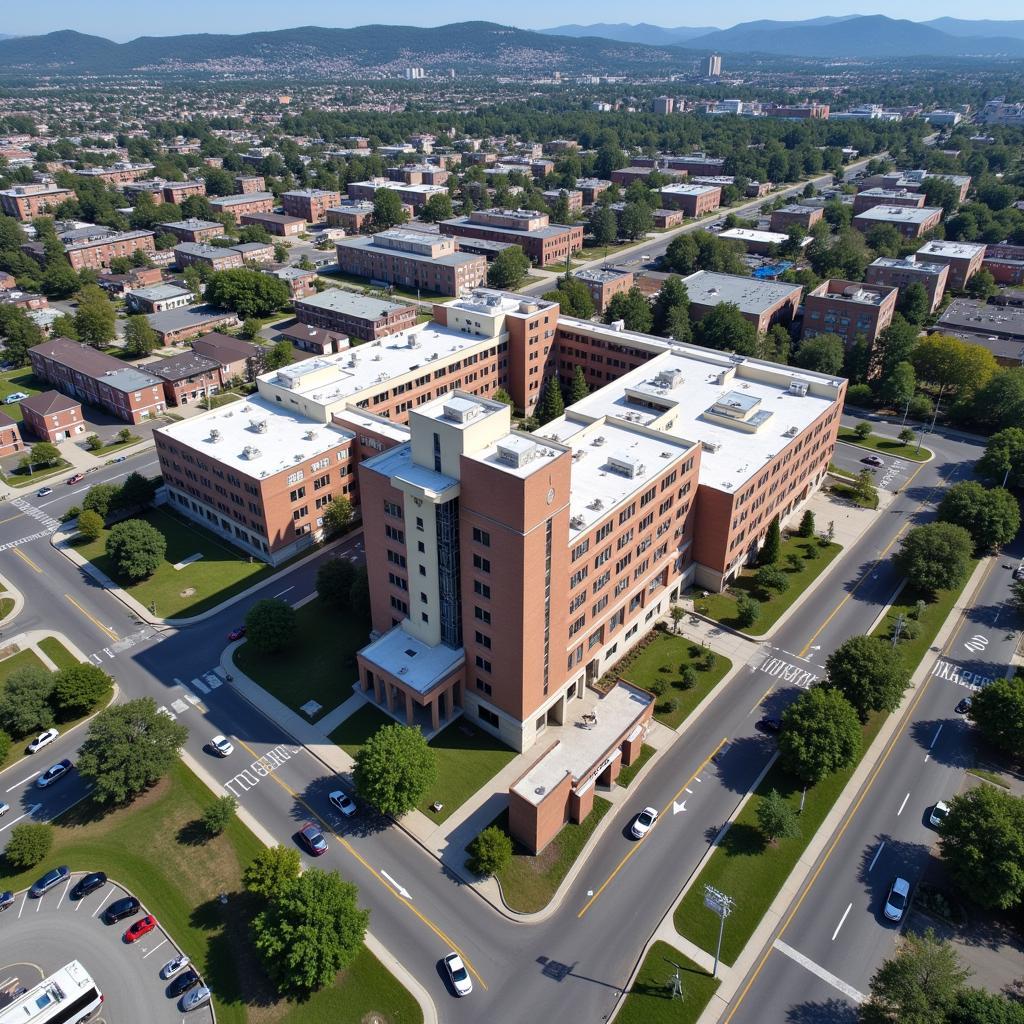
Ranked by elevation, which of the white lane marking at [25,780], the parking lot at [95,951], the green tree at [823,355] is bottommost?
the parking lot at [95,951]

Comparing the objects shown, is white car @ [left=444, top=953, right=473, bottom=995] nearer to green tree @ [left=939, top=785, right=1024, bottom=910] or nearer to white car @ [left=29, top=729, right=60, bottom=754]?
green tree @ [left=939, top=785, right=1024, bottom=910]

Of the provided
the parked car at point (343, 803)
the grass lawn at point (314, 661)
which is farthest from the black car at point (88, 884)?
the grass lawn at point (314, 661)

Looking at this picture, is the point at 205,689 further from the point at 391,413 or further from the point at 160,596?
the point at 391,413

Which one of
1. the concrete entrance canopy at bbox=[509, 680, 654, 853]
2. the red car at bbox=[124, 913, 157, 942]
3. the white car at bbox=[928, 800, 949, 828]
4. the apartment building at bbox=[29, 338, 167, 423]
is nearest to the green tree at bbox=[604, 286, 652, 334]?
the apartment building at bbox=[29, 338, 167, 423]

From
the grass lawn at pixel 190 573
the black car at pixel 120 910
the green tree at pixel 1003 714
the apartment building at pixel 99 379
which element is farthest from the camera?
the apartment building at pixel 99 379

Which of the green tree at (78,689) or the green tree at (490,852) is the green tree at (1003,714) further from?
the green tree at (78,689)

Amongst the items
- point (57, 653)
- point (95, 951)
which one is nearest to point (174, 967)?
point (95, 951)
